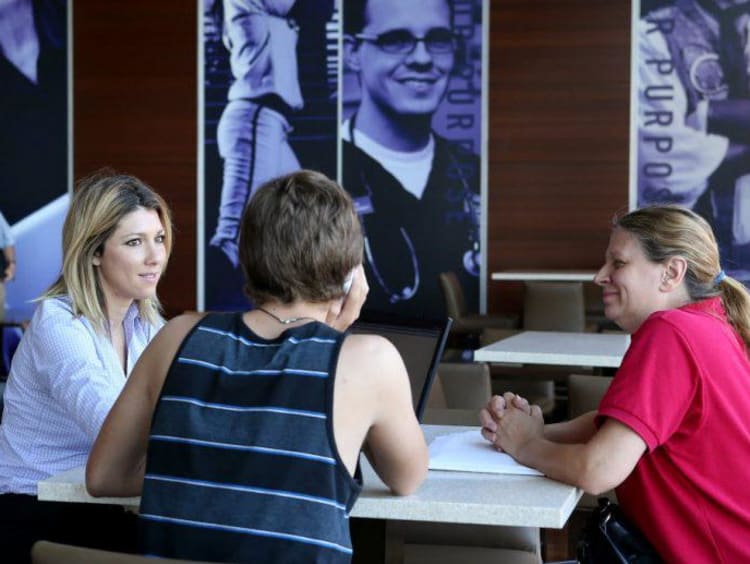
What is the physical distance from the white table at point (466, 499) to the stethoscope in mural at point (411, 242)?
750cm

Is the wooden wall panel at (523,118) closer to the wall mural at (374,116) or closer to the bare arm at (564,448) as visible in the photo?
the wall mural at (374,116)

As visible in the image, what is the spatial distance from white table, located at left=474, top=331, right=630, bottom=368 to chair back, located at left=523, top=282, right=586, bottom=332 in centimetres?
186

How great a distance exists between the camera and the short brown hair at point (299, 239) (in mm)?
1832

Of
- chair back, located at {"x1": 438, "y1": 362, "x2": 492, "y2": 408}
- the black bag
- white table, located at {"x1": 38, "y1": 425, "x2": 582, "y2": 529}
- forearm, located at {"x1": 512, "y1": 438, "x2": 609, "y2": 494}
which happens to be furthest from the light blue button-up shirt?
chair back, located at {"x1": 438, "y1": 362, "x2": 492, "y2": 408}

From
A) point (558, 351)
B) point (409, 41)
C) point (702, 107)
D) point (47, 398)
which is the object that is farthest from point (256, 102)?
point (47, 398)

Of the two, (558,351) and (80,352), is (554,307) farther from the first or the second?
(80,352)

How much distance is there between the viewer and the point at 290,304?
188 cm

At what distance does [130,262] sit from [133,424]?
3.16 ft

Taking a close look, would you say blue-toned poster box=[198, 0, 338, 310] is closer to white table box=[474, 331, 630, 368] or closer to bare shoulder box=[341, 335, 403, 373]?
white table box=[474, 331, 630, 368]

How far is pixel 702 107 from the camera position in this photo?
9188 mm

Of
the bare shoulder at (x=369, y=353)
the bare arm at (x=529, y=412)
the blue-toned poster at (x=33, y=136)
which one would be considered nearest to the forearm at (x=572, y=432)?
the bare arm at (x=529, y=412)

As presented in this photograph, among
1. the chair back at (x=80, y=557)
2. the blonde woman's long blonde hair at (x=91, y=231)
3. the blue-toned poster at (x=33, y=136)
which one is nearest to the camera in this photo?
the chair back at (x=80, y=557)

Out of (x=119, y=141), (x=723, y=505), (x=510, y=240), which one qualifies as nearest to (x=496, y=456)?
(x=723, y=505)

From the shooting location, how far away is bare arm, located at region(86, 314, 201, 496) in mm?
1899
